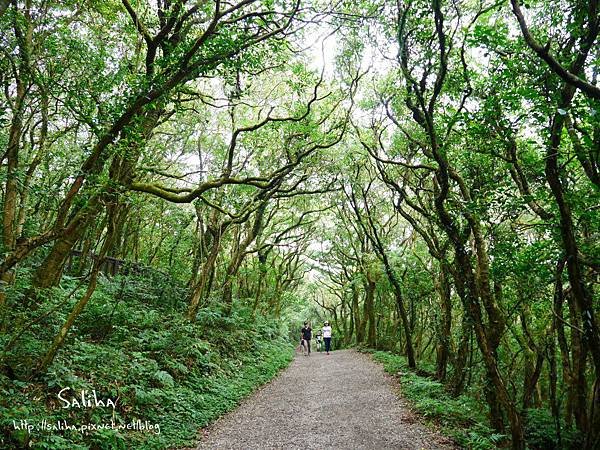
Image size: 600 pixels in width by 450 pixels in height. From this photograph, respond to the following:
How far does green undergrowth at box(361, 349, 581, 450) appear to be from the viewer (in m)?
6.63

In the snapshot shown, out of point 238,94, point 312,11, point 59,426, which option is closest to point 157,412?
point 59,426

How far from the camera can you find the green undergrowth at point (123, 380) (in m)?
5.11

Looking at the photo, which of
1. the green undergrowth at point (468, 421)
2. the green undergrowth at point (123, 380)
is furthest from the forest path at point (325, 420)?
the green undergrowth at point (123, 380)

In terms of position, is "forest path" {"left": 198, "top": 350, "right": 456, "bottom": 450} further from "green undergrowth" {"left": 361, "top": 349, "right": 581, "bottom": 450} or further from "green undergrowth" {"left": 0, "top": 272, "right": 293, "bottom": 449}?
"green undergrowth" {"left": 0, "top": 272, "right": 293, "bottom": 449}

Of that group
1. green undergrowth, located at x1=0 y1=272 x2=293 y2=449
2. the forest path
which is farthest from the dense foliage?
the forest path

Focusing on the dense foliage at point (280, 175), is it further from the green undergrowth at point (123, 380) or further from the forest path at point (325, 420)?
the forest path at point (325, 420)

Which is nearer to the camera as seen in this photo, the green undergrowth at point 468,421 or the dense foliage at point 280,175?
the dense foliage at point 280,175

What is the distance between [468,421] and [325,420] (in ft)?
9.52

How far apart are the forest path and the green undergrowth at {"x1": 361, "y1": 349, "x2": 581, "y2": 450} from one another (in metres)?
0.33

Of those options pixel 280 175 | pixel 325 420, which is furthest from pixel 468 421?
pixel 280 175

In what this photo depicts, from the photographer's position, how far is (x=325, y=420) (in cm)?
820

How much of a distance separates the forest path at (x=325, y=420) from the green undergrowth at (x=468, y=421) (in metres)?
0.33

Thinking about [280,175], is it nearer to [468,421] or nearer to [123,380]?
[123,380]

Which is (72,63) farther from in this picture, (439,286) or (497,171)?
(439,286)
